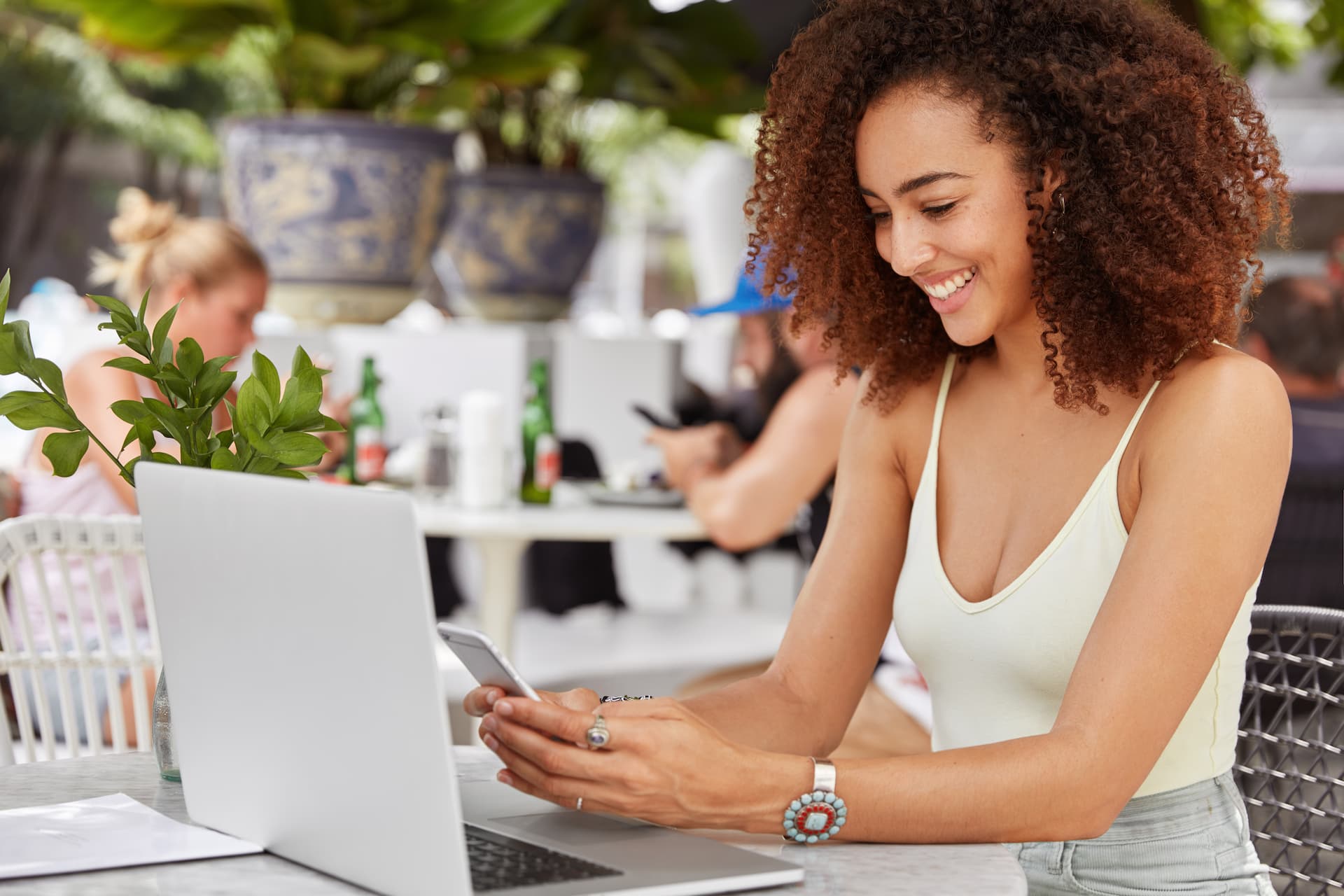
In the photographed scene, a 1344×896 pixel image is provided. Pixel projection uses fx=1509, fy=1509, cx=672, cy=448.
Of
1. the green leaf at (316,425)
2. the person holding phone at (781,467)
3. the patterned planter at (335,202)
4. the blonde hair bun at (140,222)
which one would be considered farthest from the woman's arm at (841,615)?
the patterned planter at (335,202)

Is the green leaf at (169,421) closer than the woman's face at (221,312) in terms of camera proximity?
Yes

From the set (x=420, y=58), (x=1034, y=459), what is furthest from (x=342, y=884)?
(x=420, y=58)

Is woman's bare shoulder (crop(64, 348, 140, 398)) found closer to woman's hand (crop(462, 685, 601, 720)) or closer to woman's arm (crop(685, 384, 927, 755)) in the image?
woman's arm (crop(685, 384, 927, 755))

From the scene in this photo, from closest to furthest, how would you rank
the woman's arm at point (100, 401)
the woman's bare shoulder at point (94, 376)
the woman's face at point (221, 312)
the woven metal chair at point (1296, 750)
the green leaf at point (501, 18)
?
the woven metal chair at point (1296, 750), the woman's arm at point (100, 401), the woman's bare shoulder at point (94, 376), the woman's face at point (221, 312), the green leaf at point (501, 18)

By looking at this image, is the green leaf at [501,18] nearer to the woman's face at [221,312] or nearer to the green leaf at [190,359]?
the woman's face at [221,312]

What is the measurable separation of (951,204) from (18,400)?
2.59 ft

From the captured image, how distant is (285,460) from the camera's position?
1108 millimetres

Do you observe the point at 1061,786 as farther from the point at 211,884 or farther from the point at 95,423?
the point at 95,423

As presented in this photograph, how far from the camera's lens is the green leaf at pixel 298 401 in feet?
3.66

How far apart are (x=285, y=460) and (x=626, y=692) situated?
73.5 inches

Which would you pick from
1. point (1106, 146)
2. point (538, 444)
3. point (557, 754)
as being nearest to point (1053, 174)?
point (1106, 146)

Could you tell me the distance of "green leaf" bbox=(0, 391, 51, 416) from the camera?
1062 millimetres

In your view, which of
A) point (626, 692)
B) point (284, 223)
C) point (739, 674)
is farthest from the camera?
point (284, 223)

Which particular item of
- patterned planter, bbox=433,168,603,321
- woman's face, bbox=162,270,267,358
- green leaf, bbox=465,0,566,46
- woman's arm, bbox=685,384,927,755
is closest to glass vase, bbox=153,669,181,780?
woman's arm, bbox=685,384,927,755
